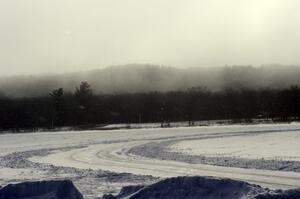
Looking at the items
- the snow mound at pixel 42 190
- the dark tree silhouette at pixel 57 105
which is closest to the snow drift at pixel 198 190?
the snow mound at pixel 42 190

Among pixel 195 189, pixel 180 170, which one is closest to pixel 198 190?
pixel 195 189

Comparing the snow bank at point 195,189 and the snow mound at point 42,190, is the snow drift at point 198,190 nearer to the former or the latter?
the snow bank at point 195,189

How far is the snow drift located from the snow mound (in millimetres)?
A: 969

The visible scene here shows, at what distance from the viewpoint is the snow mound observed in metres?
12.8

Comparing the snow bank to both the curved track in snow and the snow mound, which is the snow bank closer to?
the snow mound

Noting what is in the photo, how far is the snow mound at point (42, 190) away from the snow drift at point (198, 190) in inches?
38.2

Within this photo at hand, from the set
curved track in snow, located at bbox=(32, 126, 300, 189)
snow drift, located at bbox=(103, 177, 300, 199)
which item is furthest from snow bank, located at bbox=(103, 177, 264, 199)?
curved track in snow, located at bbox=(32, 126, 300, 189)

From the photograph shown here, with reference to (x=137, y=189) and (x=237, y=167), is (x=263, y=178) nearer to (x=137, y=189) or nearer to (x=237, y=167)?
(x=237, y=167)

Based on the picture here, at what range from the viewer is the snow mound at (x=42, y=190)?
1280 cm

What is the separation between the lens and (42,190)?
43.7ft

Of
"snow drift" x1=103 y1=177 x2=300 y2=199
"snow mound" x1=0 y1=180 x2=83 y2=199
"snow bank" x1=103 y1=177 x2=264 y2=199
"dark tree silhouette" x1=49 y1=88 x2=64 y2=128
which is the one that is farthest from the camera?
"dark tree silhouette" x1=49 y1=88 x2=64 y2=128

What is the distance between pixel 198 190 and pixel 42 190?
4.24 meters

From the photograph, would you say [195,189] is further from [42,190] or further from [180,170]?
[180,170]

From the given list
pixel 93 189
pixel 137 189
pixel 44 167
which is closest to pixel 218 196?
pixel 137 189
